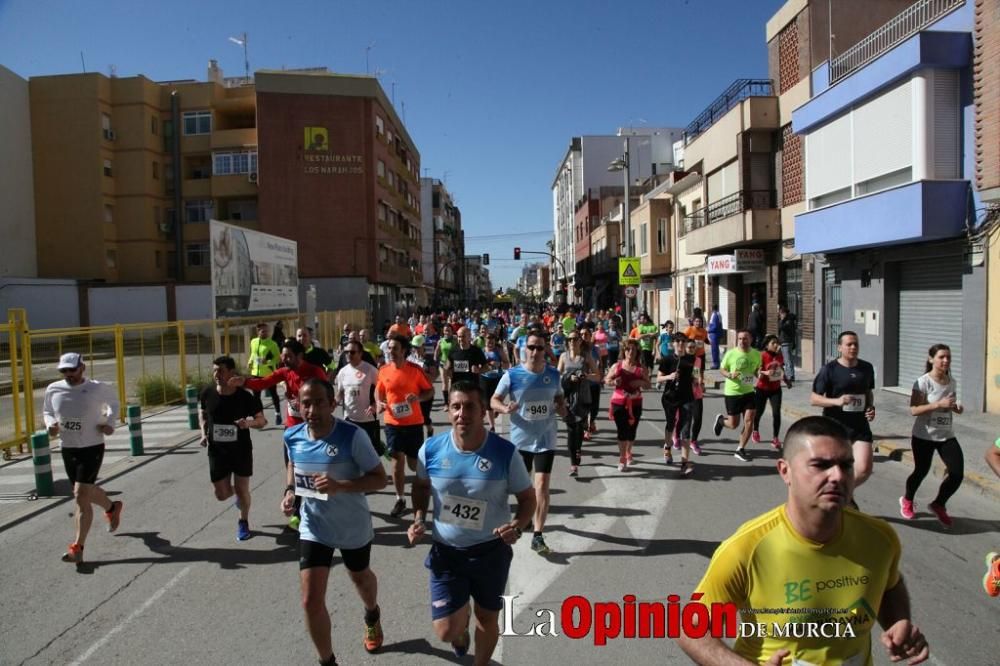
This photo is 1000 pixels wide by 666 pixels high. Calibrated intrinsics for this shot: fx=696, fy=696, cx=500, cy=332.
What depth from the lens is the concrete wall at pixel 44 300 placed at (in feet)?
127

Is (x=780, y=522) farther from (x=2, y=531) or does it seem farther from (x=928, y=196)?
(x=928, y=196)

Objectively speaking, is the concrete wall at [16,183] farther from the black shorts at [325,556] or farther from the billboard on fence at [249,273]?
the black shorts at [325,556]

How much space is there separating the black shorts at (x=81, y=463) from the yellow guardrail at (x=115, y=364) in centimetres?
526

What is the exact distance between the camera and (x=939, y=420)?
6.36 m

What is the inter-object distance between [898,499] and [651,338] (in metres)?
9.22

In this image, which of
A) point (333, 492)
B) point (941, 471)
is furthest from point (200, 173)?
point (333, 492)

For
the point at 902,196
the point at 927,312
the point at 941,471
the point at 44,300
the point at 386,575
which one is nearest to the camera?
the point at 386,575

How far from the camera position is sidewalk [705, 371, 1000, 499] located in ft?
26.4

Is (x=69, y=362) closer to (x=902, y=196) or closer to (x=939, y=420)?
(x=939, y=420)

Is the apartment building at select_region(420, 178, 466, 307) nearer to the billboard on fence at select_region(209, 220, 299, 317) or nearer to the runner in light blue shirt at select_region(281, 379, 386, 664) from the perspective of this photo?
the billboard on fence at select_region(209, 220, 299, 317)

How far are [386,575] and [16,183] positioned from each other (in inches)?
1889

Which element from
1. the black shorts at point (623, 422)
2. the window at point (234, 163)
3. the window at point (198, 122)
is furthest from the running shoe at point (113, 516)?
the window at point (198, 122)

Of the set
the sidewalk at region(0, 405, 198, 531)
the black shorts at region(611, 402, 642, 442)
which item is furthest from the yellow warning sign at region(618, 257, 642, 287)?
the black shorts at region(611, 402, 642, 442)

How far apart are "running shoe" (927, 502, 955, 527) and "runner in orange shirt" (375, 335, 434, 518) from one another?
16.2ft
